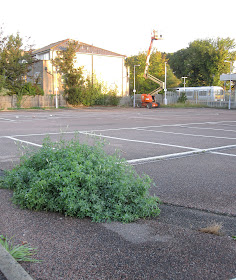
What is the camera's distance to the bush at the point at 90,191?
396cm

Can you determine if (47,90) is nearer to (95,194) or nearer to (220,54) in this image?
(220,54)

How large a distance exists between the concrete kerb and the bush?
3.47 feet

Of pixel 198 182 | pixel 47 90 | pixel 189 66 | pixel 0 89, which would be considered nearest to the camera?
pixel 198 182

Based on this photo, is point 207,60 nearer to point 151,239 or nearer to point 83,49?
point 83,49

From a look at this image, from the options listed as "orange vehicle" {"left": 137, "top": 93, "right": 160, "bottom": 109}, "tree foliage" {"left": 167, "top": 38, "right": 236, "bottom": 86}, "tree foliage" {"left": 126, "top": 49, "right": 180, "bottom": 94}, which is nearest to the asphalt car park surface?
"orange vehicle" {"left": 137, "top": 93, "right": 160, "bottom": 109}

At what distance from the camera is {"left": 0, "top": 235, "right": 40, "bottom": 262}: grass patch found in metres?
2.99

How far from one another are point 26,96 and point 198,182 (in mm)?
42461

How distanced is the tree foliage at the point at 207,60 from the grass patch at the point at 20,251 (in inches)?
2869

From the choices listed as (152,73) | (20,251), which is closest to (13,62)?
(152,73)

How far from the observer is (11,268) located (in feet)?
9.06

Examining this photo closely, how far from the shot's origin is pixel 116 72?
5828 cm

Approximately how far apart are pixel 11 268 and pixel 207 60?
75.1 metres

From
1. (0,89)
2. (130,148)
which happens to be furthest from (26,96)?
(130,148)

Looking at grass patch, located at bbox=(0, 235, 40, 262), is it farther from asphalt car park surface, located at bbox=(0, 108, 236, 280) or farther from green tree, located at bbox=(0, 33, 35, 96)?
green tree, located at bbox=(0, 33, 35, 96)
